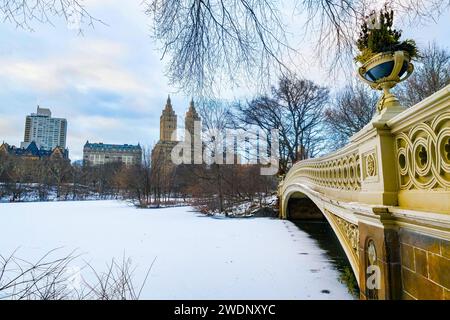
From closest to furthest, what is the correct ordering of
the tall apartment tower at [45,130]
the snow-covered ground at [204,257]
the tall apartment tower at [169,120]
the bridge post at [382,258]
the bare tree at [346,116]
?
the bridge post at [382,258], the snow-covered ground at [204,257], the tall apartment tower at [169,120], the bare tree at [346,116], the tall apartment tower at [45,130]

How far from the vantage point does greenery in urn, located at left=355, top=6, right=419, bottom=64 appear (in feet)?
9.83

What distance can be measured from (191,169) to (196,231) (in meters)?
11.8

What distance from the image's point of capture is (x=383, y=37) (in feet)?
9.98

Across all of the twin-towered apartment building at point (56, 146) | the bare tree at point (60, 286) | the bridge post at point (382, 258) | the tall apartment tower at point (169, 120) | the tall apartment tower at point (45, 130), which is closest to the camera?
→ the bare tree at point (60, 286)

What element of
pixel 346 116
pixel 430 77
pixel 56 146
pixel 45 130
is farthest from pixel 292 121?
pixel 56 146

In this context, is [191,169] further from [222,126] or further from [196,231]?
[196,231]

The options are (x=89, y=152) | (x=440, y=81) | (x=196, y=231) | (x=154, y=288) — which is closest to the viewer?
(x=154, y=288)

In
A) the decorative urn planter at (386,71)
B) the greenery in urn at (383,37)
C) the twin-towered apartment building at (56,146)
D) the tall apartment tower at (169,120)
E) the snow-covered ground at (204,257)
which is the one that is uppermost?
the twin-towered apartment building at (56,146)

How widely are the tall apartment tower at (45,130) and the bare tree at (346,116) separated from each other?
1705 inches

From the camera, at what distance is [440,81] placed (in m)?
15.0

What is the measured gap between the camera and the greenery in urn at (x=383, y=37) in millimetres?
2996

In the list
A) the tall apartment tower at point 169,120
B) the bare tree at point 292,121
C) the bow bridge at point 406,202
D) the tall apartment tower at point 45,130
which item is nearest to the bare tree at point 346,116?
the bare tree at point 292,121

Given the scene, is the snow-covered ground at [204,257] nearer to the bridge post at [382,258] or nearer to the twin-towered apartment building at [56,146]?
the bridge post at [382,258]
